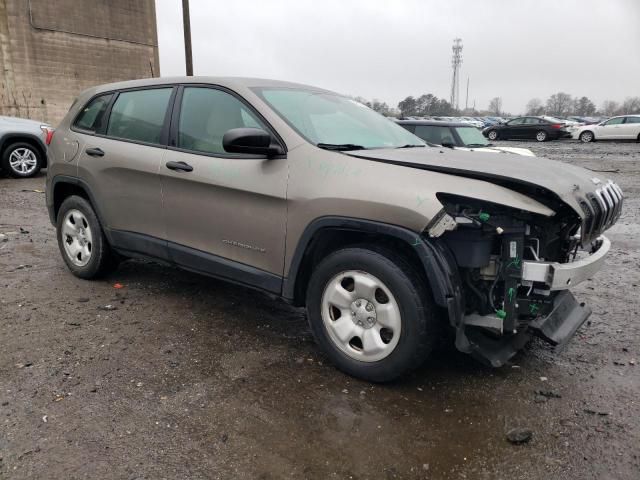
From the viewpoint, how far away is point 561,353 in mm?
3578

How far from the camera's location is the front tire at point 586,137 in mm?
28420

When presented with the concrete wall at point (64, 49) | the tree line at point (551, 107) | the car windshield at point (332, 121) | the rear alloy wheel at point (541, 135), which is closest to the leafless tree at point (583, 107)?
the tree line at point (551, 107)

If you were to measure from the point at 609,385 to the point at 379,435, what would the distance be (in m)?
1.52

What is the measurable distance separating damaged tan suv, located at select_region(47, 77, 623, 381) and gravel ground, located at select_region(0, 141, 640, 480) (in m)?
0.30

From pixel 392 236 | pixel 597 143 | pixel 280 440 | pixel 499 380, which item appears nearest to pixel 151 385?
pixel 280 440

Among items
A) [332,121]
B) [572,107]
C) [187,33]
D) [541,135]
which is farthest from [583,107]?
[332,121]

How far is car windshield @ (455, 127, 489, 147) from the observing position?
10.6 metres

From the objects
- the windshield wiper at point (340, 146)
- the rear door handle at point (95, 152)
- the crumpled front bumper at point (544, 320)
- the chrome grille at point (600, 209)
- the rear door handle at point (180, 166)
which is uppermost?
the windshield wiper at point (340, 146)

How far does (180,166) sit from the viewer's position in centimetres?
377

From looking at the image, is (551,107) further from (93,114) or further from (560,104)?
(93,114)

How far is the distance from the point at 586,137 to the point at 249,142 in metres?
30.0

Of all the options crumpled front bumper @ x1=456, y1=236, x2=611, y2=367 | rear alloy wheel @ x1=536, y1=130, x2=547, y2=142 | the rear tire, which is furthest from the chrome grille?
rear alloy wheel @ x1=536, y1=130, x2=547, y2=142

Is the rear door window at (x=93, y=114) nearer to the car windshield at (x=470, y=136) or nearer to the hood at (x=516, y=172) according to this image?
the hood at (x=516, y=172)

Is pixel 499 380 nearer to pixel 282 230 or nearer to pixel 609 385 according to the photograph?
pixel 609 385
